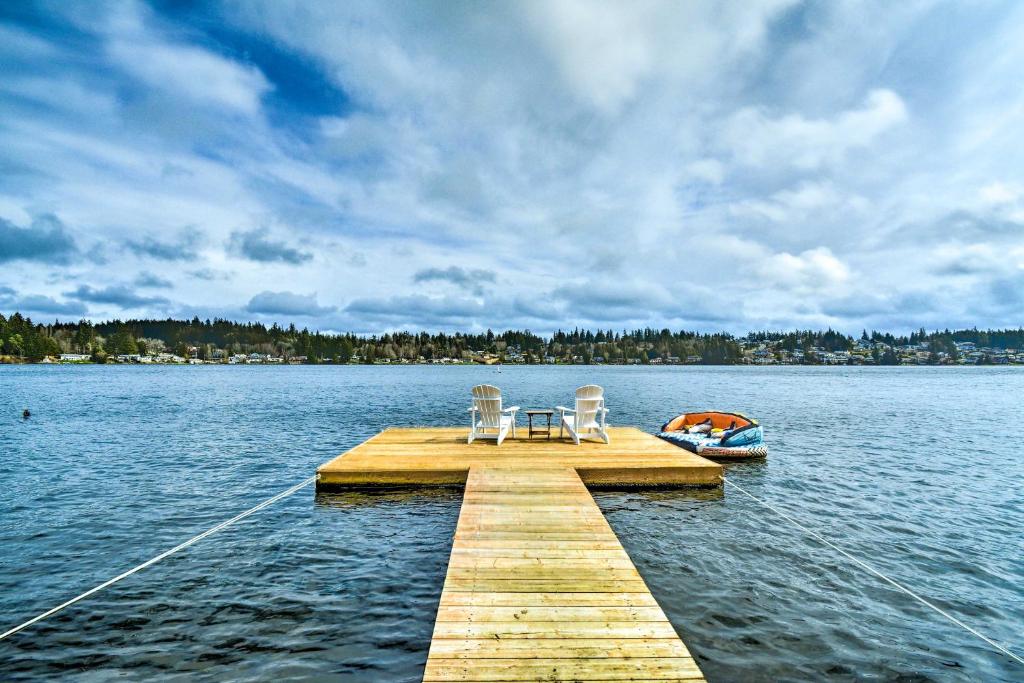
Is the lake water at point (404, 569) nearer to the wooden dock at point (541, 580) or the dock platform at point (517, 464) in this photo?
the dock platform at point (517, 464)

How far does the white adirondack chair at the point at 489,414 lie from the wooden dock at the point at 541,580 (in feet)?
6.51

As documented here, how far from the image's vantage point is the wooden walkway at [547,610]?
3.89 meters

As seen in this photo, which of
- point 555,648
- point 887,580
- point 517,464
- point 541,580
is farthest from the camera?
point 517,464

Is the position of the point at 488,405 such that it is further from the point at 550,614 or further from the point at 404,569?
the point at 550,614

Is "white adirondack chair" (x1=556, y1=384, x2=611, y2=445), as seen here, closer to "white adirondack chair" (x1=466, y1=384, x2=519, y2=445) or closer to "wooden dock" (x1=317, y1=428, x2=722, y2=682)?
"white adirondack chair" (x1=466, y1=384, x2=519, y2=445)

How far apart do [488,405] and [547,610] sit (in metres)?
9.05

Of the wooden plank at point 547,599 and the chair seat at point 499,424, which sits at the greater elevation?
the chair seat at point 499,424

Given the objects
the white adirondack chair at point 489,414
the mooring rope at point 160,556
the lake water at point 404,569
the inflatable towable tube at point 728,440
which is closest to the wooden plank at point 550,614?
the lake water at point 404,569

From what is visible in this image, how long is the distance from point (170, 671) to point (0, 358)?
240m

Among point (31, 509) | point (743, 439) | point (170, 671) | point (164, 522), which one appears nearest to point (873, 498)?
point (743, 439)

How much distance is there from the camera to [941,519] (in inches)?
428

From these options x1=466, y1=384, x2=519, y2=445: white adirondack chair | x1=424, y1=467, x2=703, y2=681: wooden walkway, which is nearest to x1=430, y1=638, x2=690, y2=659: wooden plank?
x1=424, y1=467, x2=703, y2=681: wooden walkway

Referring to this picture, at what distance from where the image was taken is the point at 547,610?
4.82 m

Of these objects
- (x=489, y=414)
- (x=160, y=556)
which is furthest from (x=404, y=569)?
(x=489, y=414)
